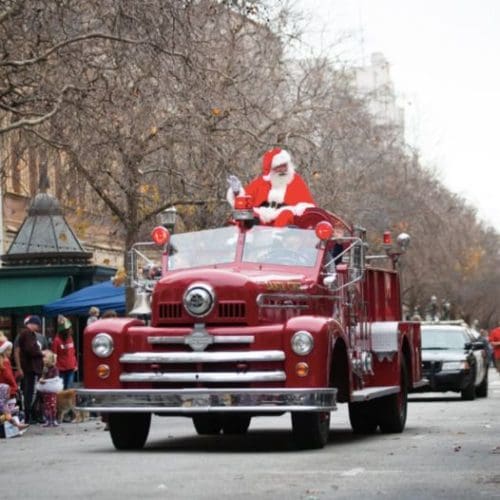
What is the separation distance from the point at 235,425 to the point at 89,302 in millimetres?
11713

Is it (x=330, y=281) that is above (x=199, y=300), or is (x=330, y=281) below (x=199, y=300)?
above

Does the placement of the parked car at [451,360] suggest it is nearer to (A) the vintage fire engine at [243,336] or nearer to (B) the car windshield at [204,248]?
(A) the vintage fire engine at [243,336]

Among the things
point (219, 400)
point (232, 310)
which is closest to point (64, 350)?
point (232, 310)

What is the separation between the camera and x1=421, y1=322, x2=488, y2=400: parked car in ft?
107

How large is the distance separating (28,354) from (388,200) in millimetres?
31776

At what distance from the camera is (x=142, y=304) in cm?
1897

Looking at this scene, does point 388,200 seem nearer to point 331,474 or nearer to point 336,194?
point 336,194

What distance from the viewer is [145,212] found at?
36.3m

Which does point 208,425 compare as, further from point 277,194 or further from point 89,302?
point 89,302

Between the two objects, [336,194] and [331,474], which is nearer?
[331,474]

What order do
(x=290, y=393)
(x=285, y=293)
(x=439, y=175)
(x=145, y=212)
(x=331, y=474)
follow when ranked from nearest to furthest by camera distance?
1. (x=331, y=474)
2. (x=290, y=393)
3. (x=285, y=293)
4. (x=145, y=212)
5. (x=439, y=175)

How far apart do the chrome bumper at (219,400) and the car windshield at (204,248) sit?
2062 mm

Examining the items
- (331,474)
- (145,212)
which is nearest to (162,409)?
(331,474)

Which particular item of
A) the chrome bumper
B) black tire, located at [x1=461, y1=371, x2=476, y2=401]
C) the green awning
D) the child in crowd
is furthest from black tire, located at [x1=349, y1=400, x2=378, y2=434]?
the green awning
